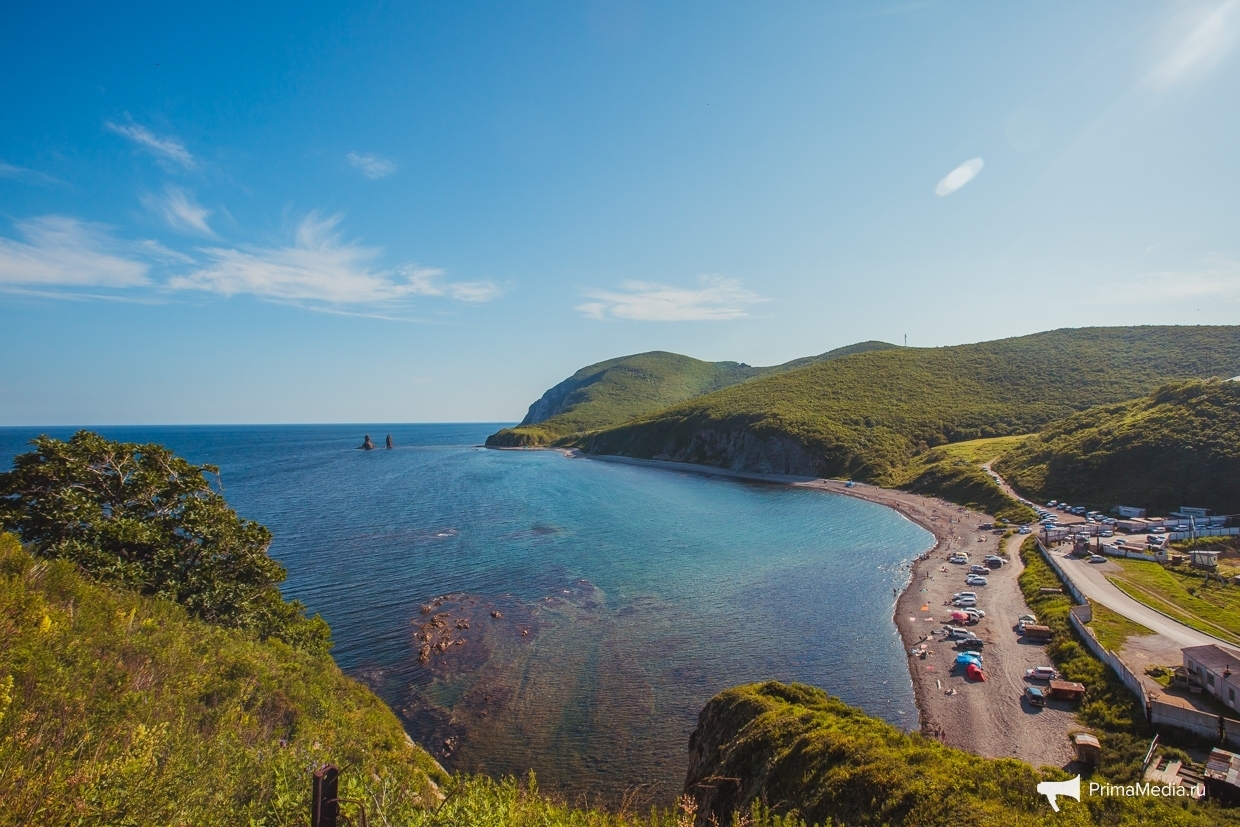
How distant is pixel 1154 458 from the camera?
227 feet

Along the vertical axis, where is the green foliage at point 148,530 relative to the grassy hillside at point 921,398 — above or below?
below

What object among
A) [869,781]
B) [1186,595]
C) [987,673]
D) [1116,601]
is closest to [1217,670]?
[987,673]

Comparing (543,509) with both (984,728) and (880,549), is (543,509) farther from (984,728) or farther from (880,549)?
(984,728)

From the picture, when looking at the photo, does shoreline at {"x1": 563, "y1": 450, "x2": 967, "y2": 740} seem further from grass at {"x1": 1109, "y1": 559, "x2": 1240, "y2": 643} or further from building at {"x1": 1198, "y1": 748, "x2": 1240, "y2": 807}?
grass at {"x1": 1109, "y1": 559, "x2": 1240, "y2": 643}

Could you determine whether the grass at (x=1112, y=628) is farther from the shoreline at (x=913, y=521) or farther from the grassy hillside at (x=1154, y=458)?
the grassy hillside at (x=1154, y=458)

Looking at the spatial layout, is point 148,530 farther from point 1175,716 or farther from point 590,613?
point 1175,716

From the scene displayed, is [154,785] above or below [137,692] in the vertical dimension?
above

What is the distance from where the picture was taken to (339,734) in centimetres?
1870

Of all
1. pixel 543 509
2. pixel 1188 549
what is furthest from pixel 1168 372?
pixel 543 509

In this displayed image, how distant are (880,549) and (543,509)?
5063 cm

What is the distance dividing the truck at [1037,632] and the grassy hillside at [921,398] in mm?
69435

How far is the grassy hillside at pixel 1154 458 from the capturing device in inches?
2485

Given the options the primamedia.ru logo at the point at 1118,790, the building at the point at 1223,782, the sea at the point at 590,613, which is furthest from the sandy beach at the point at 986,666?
the primamedia.ru logo at the point at 1118,790

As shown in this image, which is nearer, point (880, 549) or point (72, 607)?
point (72, 607)
